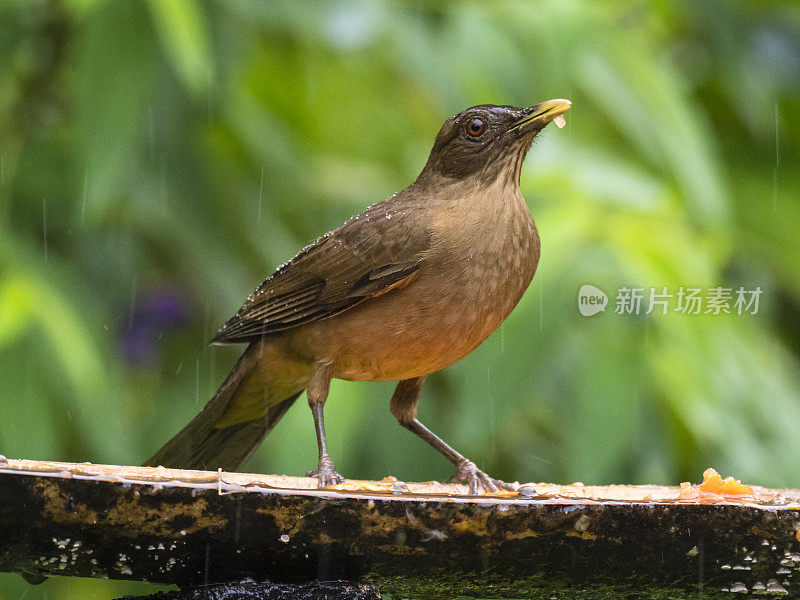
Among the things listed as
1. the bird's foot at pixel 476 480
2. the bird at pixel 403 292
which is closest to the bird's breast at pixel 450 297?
the bird at pixel 403 292

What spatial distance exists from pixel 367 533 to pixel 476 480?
101cm

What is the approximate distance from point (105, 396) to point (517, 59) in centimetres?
209

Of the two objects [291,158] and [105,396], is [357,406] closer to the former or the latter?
[105,396]

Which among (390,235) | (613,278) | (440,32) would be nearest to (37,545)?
(390,235)

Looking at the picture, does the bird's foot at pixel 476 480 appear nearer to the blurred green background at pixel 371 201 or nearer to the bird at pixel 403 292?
the bird at pixel 403 292

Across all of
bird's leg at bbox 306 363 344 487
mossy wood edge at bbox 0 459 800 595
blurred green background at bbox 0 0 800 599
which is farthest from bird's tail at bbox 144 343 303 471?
mossy wood edge at bbox 0 459 800 595

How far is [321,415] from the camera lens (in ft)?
10.0

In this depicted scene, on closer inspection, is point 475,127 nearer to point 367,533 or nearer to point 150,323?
point 367,533

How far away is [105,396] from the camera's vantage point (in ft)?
13.5

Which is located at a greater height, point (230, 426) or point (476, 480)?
point (230, 426)

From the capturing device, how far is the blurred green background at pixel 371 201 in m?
4.07

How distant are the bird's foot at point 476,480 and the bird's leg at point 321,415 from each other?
0.42 meters

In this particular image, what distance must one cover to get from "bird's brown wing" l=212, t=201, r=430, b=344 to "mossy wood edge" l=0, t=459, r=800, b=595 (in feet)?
2.89

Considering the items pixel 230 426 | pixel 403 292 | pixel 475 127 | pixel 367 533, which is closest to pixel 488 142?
pixel 475 127
